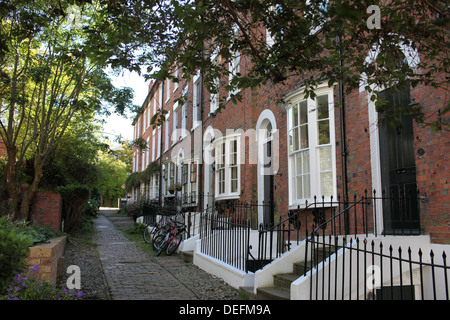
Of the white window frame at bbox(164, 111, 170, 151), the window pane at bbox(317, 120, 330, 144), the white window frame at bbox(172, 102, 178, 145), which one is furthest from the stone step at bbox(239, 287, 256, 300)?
the white window frame at bbox(164, 111, 170, 151)

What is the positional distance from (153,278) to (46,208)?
19.2 feet

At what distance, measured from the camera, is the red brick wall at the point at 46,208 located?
11492mm

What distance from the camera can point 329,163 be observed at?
770cm

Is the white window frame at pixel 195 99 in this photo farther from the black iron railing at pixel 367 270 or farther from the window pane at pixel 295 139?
the black iron railing at pixel 367 270

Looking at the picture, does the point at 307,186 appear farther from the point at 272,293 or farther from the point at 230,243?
the point at 272,293

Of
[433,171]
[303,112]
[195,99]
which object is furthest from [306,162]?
[195,99]

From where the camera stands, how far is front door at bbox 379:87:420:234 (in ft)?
20.3

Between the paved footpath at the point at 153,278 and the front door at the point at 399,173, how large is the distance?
9.91 feet

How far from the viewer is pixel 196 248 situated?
943 centimetres

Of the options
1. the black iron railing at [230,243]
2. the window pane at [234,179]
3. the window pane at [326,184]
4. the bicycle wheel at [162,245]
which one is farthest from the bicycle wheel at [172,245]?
the window pane at [326,184]

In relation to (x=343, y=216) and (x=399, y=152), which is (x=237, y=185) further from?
(x=399, y=152)

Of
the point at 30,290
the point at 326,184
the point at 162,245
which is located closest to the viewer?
the point at 30,290
